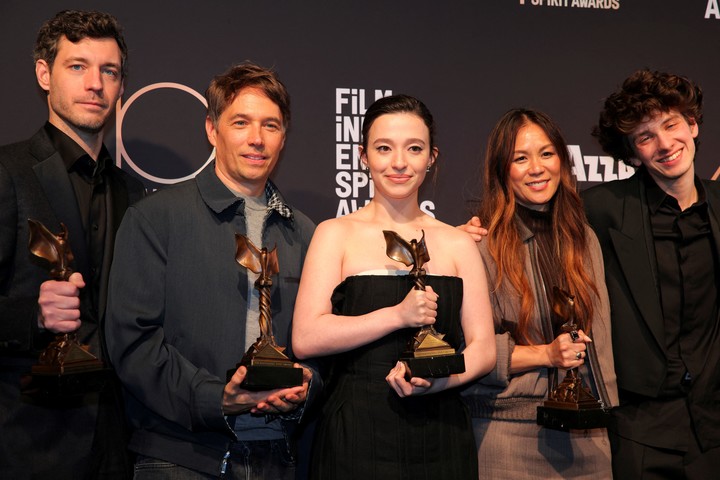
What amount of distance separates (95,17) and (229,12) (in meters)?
0.81

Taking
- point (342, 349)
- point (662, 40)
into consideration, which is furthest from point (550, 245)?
point (662, 40)

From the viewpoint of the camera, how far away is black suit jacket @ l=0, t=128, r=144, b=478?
2.47 meters

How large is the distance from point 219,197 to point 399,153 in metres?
0.62

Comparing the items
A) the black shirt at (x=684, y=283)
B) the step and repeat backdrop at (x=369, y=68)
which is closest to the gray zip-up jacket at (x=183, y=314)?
the step and repeat backdrop at (x=369, y=68)

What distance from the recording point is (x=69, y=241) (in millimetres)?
2619

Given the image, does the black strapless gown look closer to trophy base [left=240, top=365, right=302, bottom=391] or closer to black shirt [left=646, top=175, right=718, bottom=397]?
trophy base [left=240, top=365, right=302, bottom=391]

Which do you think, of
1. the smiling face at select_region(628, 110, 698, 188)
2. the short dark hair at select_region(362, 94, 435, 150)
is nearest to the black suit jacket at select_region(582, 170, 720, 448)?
the smiling face at select_region(628, 110, 698, 188)

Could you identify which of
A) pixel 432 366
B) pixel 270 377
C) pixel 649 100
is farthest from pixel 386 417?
pixel 649 100

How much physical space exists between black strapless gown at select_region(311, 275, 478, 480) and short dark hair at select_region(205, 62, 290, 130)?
0.75 meters

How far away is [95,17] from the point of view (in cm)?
284

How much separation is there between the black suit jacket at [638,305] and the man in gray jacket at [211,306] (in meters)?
1.29

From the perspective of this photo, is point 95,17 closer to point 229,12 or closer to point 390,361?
point 229,12

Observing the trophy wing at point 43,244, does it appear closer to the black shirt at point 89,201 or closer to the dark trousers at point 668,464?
the black shirt at point 89,201

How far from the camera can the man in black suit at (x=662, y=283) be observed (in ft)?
9.82
